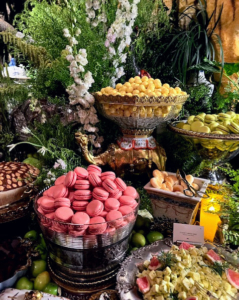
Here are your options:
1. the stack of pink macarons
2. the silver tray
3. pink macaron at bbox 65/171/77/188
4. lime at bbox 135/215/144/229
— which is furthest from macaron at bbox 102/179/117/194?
lime at bbox 135/215/144/229

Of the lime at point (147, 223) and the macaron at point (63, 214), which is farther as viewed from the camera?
the lime at point (147, 223)

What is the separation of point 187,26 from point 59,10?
3.74 ft

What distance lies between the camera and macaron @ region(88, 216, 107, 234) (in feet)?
2.61

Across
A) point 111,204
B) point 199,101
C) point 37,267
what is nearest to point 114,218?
point 111,204

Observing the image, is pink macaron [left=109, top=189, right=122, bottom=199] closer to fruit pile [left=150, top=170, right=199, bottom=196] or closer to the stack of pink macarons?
the stack of pink macarons

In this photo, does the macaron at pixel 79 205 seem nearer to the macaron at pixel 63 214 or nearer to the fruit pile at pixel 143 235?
the macaron at pixel 63 214

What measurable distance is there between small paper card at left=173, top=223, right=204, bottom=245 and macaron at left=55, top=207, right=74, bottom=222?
416 millimetres

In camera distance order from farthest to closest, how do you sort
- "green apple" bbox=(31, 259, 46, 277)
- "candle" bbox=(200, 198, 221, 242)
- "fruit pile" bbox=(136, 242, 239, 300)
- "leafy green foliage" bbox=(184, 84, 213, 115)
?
"leafy green foliage" bbox=(184, 84, 213, 115)
"candle" bbox=(200, 198, 221, 242)
"green apple" bbox=(31, 259, 46, 277)
"fruit pile" bbox=(136, 242, 239, 300)

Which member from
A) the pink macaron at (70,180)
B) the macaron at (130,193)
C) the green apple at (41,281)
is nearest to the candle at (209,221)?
the macaron at (130,193)

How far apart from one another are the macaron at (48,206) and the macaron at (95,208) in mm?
127

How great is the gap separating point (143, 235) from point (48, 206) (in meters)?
0.48

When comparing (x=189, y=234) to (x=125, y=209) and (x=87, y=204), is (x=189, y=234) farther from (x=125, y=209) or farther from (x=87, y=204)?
(x=87, y=204)

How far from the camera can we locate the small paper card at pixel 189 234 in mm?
961

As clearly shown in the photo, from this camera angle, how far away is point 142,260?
909 millimetres
